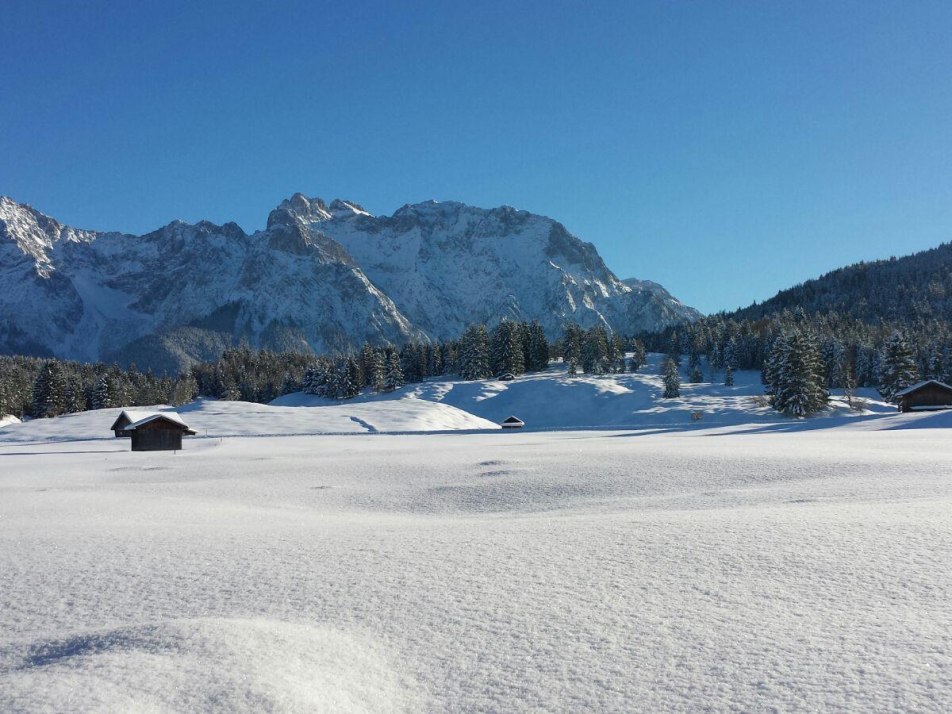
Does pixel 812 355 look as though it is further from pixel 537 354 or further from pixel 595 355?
pixel 537 354

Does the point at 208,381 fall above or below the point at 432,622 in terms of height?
above

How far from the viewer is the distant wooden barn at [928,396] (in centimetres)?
5722

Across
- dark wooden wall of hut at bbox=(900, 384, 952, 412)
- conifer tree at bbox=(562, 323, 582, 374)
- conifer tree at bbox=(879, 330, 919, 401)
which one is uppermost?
conifer tree at bbox=(562, 323, 582, 374)

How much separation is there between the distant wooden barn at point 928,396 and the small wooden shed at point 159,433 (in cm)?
6475

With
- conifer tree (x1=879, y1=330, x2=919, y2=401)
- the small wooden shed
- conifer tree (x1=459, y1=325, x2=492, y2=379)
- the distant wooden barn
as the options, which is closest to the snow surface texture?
the small wooden shed

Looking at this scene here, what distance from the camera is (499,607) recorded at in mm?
6648

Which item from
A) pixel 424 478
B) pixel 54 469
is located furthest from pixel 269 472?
pixel 54 469

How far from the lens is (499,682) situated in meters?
5.09

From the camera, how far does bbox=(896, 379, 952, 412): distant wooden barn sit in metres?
57.2

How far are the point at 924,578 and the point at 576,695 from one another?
14.9ft

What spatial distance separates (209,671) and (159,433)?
152 feet

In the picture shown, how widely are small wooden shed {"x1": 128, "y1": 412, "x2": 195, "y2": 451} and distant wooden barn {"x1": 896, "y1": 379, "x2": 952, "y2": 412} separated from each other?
6475cm

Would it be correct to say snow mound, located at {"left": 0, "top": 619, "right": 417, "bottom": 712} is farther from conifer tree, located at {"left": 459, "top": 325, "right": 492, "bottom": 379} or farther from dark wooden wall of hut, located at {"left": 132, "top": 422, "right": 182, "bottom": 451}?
conifer tree, located at {"left": 459, "top": 325, "right": 492, "bottom": 379}

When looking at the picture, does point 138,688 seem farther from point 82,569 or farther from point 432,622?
point 82,569
